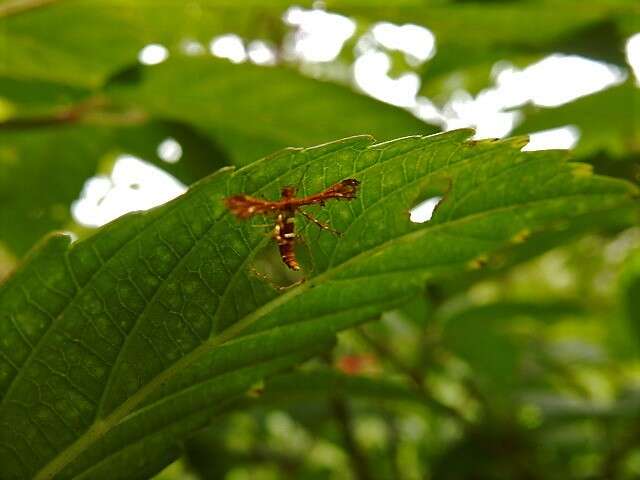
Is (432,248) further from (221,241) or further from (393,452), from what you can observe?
(393,452)


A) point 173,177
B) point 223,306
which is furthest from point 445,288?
point 223,306

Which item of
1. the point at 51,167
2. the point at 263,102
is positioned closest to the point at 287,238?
the point at 263,102

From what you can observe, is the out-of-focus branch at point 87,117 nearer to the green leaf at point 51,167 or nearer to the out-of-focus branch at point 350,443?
the green leaf at point 51,167

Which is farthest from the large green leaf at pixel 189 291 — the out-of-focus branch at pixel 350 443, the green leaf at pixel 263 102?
the out-of-focus branch at pixel 350 443

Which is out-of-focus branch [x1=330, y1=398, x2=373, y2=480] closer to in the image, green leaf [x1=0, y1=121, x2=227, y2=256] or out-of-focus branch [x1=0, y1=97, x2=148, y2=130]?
green leaf [x1=0, y1=121, x2=227, y2=256]

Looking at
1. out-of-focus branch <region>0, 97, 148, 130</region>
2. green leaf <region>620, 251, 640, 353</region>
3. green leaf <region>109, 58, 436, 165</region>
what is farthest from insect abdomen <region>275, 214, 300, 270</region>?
green leaf <region>620, 251, 640, 353</region>
